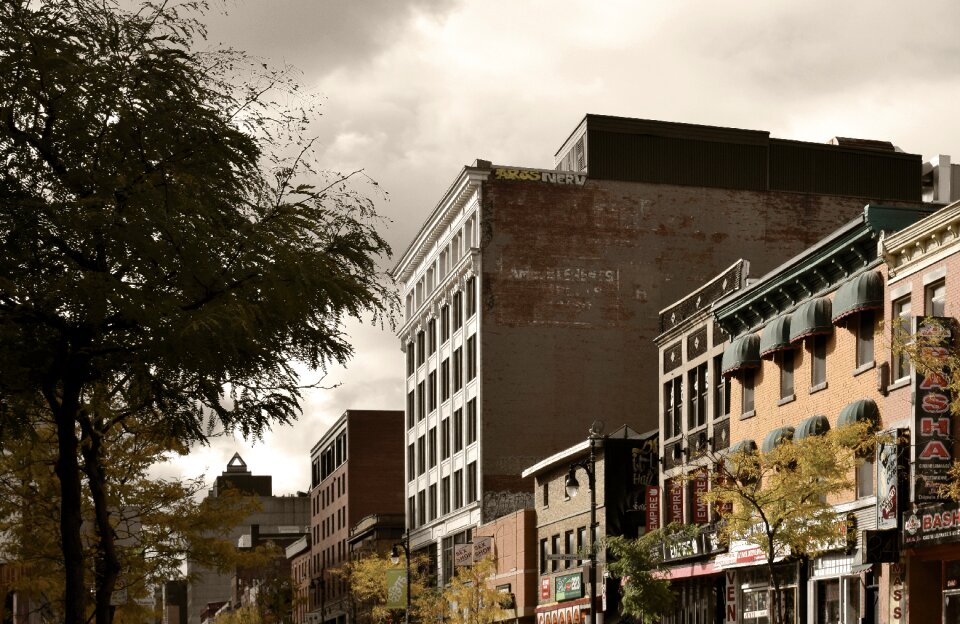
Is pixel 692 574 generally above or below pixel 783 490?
below

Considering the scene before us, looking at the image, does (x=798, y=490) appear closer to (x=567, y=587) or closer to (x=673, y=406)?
(x=673, y=406)

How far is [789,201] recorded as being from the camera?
259 feet

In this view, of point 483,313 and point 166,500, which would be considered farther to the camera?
point 483,313

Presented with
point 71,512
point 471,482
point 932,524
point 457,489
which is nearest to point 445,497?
point 457,489

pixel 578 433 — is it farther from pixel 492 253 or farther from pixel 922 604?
pixel 922 604

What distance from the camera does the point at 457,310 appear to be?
86125 millimetres

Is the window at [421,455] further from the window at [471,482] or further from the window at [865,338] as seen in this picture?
the window at [865,338]

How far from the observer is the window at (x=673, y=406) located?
54.9 meters

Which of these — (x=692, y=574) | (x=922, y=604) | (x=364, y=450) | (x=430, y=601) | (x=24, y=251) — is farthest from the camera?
(x=364, y=450)

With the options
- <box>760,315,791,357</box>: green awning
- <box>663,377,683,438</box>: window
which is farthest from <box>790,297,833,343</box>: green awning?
<box>663,377,683,438</box>: window

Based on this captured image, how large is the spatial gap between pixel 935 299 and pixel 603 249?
43027 mm

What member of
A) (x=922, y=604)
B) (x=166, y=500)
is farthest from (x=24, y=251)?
(x=922, y=604)

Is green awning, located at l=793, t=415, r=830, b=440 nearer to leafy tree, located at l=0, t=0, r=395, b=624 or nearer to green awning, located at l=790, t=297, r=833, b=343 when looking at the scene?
green awning, located at l=790, t=297, r=833, b=343

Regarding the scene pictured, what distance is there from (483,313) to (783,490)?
44.2 meters
